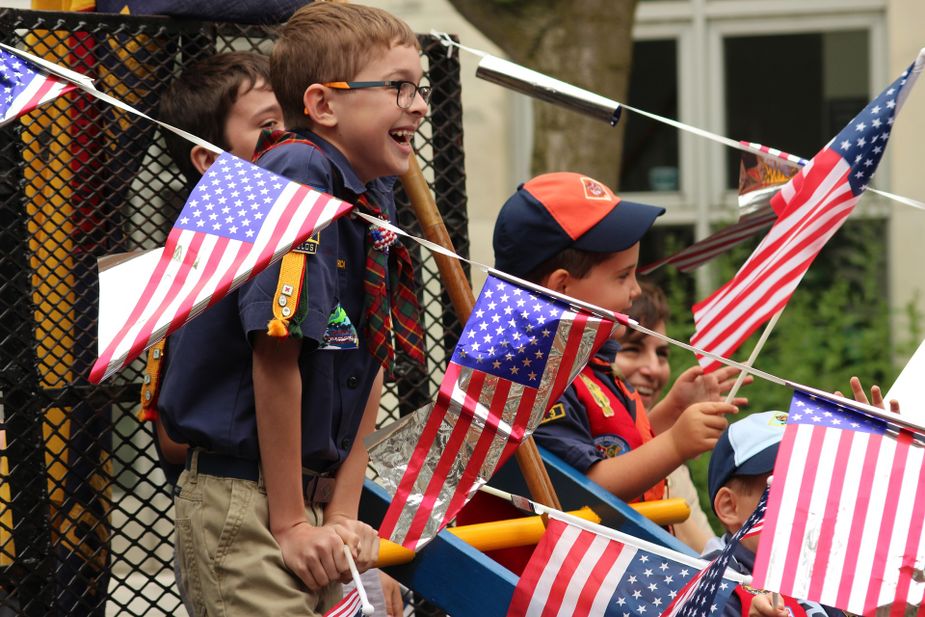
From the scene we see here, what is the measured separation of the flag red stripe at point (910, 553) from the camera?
91.2 inches

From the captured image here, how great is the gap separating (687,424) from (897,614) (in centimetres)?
121

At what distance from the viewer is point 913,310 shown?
774 cm

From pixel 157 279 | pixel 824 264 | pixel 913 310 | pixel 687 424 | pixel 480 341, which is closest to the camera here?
pixel 157 279

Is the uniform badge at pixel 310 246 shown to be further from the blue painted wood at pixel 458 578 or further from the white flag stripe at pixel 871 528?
the white flag stripe at pixel 871 528

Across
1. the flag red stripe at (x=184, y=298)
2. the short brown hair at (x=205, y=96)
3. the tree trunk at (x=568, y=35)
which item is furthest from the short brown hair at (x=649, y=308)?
the flag red stripe at (x=184, y=298)

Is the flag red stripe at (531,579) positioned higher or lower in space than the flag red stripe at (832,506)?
lower

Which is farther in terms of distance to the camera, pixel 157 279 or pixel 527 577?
pixel 527 577

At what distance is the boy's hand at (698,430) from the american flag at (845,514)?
1027 millimetres

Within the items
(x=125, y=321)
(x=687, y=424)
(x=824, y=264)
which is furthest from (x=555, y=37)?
(x=125, y=321)

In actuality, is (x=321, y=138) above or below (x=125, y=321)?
above

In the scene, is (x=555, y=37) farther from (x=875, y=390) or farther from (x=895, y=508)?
(x=895, y=508)

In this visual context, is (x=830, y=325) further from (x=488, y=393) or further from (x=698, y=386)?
(x=488, y=393)

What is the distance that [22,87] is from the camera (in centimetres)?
285

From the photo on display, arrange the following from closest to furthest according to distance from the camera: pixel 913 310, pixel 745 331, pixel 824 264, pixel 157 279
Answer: pixel 157 279, pixel 745 331, pixel 913 310, pixel 824 264
